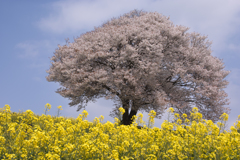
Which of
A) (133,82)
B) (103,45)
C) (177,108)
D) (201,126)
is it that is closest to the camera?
(201,126)

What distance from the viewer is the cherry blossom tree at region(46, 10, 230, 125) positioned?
15.4m

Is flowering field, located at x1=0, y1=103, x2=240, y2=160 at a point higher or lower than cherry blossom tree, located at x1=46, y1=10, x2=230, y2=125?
lower

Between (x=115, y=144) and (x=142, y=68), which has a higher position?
(x=142, y=68)

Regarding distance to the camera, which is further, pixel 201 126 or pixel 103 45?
pixel 103 45

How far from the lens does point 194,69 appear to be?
1772cm

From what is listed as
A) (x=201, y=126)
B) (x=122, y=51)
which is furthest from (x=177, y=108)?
(x=201, y=126)

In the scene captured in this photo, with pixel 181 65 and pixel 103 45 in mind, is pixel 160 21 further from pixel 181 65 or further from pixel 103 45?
pixel 103 45

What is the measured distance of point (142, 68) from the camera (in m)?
15.0

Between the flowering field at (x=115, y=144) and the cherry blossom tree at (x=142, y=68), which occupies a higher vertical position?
the cherry blossom tree at (x=142, y=68)

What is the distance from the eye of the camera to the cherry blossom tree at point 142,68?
50.4ft

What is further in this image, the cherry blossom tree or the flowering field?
the cherry blossom tree

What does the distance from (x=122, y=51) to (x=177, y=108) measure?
750 centimetres

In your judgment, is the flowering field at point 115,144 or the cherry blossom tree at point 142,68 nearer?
the flowering field at point 115,144

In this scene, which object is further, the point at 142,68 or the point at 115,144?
the point at 142,68
